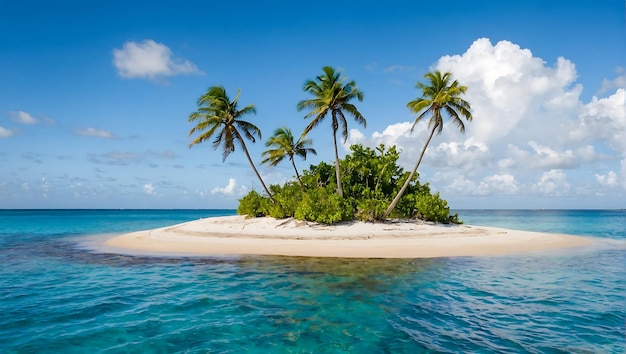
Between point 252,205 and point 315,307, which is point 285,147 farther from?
point 315,307

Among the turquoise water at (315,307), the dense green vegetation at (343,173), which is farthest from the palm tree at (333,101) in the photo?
the turquoise water at (315,307)

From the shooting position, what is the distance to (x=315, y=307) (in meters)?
10.0

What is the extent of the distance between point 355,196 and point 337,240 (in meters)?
8.91

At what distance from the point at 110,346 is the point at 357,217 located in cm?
2356

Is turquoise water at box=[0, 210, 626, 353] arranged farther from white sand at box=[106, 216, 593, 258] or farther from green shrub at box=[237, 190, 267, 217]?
green shrub at box=[237, 190, 267, 217]

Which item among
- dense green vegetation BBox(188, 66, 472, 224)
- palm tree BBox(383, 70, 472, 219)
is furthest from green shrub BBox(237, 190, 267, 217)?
palm tree BBox(383, 70, 472, 219)

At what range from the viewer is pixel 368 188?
31078 mm

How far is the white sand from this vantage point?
66.3 feet

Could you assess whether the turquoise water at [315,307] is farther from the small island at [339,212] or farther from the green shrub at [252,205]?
the green shrub at [252,205]

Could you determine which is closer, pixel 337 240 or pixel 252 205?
pixel 337 240

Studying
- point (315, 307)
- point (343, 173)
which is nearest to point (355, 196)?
point (343, 173)

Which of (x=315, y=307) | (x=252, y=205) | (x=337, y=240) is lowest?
(x=315, y=307)

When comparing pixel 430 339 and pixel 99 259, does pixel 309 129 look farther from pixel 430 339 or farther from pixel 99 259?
pixel 430 339

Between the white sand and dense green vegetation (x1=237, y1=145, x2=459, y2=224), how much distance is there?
3.67 feet
